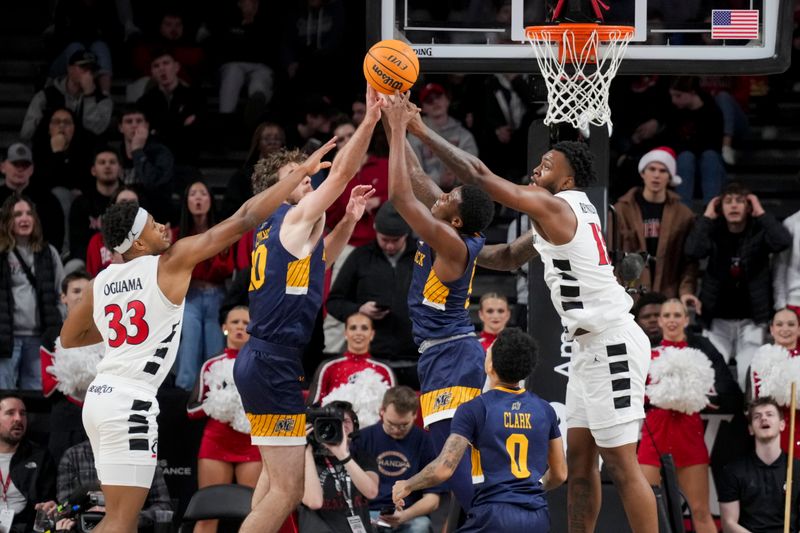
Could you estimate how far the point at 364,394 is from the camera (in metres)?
11.1

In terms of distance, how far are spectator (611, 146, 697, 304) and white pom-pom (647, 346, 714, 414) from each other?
121 centimetres

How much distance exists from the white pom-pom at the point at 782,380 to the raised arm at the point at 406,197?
3.58m

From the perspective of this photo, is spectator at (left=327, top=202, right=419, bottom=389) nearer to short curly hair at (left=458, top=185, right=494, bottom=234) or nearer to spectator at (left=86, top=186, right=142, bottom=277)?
spectator at (left=86, top=186, right=142, bottom=277)

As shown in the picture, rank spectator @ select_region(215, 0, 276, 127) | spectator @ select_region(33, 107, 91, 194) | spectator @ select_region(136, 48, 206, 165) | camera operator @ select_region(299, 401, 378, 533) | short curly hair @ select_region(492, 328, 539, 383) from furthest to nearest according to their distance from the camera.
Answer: spectator @ select_region(215, 0, 276, 127) → spectator @ select_region(136, 48, 206, 165) → spectator @ select_region(33, 107, 91, 194) → camera operator @ select_region(299, 401, 378, 533) → short curly hair @ select_region(492, 328, 539, 383)

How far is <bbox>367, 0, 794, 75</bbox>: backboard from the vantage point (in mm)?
9648

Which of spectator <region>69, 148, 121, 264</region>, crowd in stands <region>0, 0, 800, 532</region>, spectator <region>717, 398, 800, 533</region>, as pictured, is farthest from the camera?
spectator <region>69, 148, 121, 264</region>

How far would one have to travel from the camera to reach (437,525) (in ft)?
37.2

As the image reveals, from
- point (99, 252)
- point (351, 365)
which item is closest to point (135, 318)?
point (351, 365)

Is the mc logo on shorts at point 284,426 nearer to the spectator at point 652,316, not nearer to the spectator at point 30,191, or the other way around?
the spectator at point 652,316

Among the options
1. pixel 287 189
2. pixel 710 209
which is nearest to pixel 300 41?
pixel 710 209

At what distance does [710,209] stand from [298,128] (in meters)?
4.22

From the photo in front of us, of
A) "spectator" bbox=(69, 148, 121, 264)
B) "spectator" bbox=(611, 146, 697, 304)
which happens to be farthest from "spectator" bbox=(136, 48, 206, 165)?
"spectator" bbox=(611, 146, 697, 304)

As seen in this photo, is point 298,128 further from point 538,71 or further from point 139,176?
point 538,71

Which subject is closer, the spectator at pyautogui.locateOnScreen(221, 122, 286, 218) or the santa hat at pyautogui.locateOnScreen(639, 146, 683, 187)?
the santa hat at pyautogui.locateOnScreen(639, 146, 683, 187)
